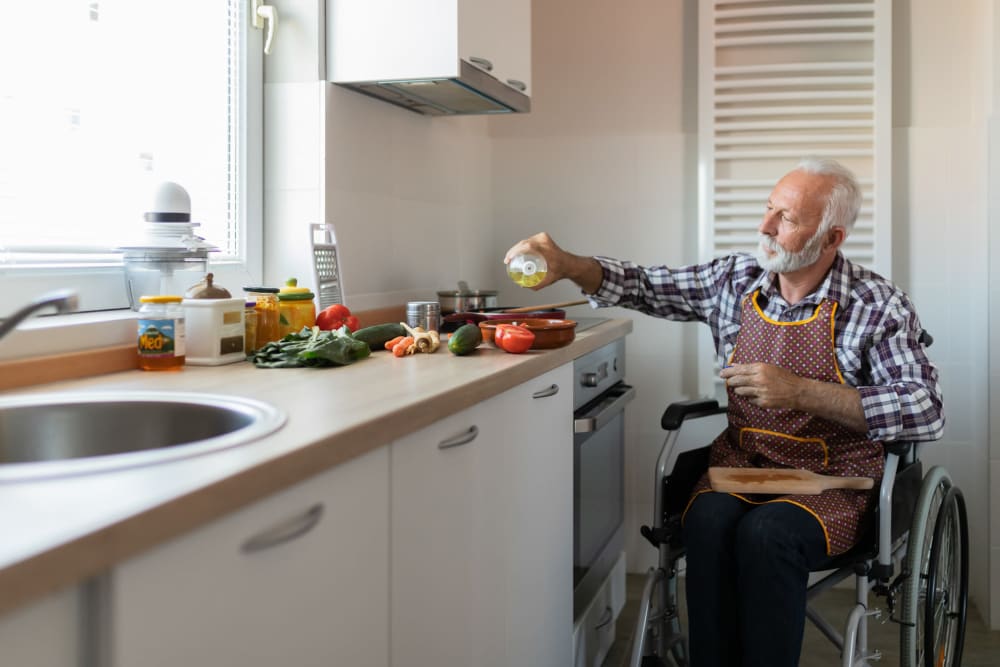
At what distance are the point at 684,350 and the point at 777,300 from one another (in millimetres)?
1098

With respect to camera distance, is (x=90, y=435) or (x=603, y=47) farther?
(x=603, y=47)

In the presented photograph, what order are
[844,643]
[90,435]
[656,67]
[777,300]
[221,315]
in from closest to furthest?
[90,435] → [221,315] → [844,643] → [777,300] → [656,67]

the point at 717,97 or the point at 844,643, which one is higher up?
the point at 717,97

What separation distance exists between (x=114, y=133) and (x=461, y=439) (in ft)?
3.09

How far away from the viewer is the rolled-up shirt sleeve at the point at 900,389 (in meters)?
2.06

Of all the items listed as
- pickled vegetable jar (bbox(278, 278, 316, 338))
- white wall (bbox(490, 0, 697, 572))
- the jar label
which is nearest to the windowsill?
the jar label

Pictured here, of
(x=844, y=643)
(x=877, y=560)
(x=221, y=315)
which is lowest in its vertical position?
(x=844, y=643)

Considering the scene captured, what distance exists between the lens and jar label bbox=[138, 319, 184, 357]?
1.67 m

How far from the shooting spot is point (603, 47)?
3393 mm

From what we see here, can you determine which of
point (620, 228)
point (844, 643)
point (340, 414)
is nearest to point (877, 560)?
point (844, 643)

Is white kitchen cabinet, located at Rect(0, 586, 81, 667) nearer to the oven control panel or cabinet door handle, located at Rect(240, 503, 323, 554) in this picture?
cabinet door handle, located at Rect(240, 503, 323, 554)

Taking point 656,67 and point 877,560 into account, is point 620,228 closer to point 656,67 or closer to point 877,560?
point 656,67

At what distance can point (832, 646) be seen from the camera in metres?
2.86

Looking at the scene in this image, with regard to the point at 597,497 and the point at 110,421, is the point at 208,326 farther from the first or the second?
the point at 597,497
